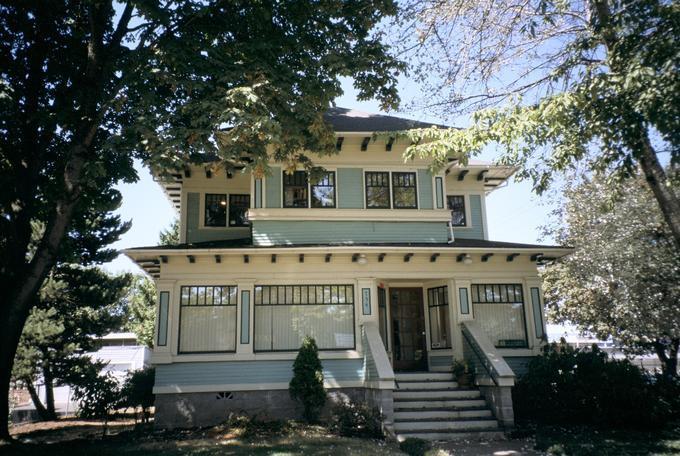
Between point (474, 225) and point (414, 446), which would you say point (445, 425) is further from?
point (474, 225)

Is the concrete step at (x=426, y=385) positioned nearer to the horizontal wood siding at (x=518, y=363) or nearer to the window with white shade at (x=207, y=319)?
the horizontal wood siding at (x=518, y=363)

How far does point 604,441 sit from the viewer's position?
10.4 m

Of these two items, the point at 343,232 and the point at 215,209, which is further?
the point at 215,209

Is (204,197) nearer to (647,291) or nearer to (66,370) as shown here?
(66,370)

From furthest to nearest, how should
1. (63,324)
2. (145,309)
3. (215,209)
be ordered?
(145,309), (63,324), (215,209)

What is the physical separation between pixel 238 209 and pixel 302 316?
4.47m

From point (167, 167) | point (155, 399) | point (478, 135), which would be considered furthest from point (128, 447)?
point (478, 135)

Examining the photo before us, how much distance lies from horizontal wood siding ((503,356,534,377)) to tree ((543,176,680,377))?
11.7 feet

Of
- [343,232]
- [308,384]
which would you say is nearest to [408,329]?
[343,232]

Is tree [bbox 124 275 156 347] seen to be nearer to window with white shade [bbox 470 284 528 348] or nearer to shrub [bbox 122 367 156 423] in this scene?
shrub [bbox 122 367 156 423]

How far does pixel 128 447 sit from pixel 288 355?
455 cm

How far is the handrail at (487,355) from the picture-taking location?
11875 millimetres

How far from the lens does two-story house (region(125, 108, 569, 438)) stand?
1316 cm

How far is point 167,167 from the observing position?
932cm
